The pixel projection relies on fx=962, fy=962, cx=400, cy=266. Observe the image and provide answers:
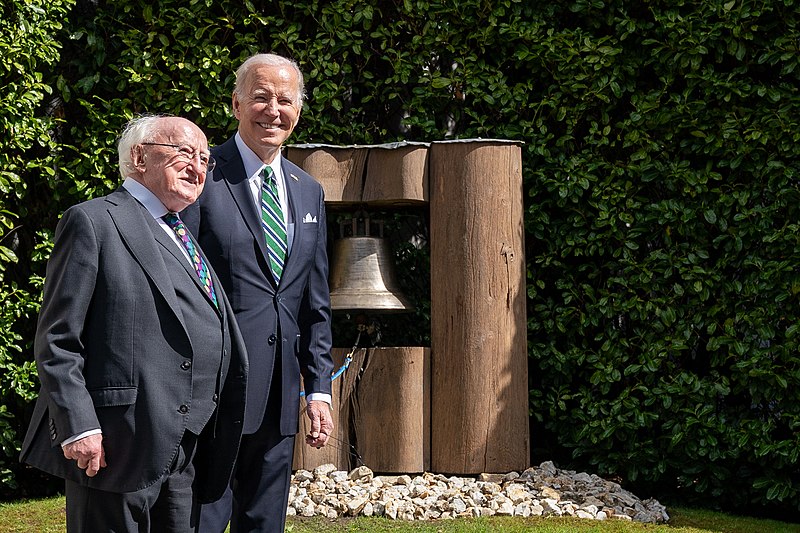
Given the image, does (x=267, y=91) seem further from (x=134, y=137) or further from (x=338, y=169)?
(x=338, y=169)

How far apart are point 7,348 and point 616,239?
3.37m

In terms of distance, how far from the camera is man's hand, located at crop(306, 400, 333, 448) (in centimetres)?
317

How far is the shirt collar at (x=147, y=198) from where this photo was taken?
2.58 m

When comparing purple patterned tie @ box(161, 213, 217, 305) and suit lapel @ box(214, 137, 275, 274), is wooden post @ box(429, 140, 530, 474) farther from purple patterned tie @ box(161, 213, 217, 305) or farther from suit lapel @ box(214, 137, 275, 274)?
purple patterned tie @ box(161, 213, 217, 305)

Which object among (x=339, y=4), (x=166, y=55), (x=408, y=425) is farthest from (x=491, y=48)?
(x=408, y=425)

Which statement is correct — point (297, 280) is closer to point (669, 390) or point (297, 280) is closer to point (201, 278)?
point (201, 278)

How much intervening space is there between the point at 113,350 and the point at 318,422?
0.99 meters

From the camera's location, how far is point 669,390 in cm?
511

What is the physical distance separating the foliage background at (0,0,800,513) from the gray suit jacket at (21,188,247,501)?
2990 mm

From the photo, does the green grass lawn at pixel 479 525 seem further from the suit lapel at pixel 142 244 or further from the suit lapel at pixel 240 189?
the suit lapel at pixel 142 244

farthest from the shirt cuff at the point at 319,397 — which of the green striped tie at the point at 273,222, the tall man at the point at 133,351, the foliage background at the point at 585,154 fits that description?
the foliage background at the point at 585,154

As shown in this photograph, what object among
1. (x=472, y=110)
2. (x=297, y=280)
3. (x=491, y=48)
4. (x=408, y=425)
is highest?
(x=491, y=48)

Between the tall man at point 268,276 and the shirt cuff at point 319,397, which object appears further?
the shirt cuff at point 319,397

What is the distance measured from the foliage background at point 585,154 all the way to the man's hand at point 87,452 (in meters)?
3.08
